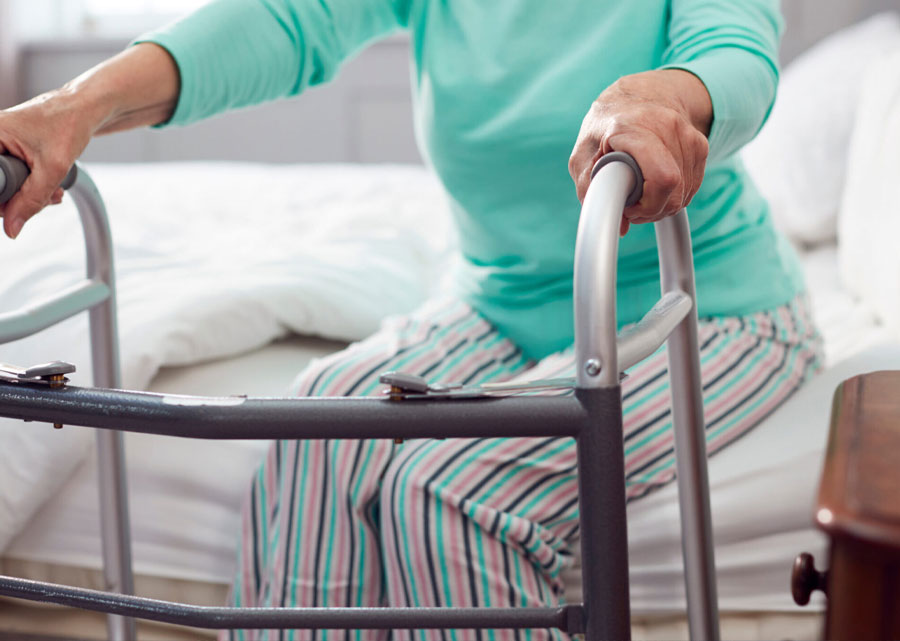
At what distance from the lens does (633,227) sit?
34.9 inches

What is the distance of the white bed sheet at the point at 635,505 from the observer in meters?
0.84

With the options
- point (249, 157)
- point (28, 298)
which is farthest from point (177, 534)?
point (249, 157)

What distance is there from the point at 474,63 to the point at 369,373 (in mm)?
340

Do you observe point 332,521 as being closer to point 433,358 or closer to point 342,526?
point 342,526

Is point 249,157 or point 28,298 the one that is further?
point 249,157

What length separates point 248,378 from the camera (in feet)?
3.46

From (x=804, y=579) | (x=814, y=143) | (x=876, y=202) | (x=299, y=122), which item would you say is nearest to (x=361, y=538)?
(x=804, y=579)

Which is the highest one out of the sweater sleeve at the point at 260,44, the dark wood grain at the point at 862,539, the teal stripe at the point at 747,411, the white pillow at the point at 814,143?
the white pillow at the point at 814,143

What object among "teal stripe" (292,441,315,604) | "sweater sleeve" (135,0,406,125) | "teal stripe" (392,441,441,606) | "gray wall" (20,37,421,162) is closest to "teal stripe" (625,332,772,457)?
"teal stripe" (392,441,441,606)

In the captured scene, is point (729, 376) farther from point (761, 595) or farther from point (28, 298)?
point (28, 298)

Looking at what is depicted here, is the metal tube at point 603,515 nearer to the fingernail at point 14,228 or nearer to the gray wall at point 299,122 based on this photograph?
the fingernail at point 14,228

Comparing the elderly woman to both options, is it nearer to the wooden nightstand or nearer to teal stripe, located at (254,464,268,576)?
teal stripe, located at (254,464,268,576)

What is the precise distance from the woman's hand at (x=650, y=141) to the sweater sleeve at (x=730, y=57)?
0.17 ft

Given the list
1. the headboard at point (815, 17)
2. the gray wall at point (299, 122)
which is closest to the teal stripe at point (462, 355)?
the headboard at point (815, 17)
